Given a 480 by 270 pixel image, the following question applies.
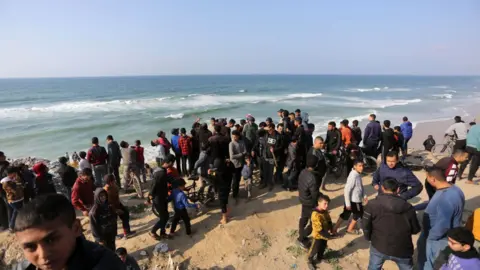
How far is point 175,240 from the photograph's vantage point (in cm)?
562

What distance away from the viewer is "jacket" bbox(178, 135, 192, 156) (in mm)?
8461

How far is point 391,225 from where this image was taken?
3.50m

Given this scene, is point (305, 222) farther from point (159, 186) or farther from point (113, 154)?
point (113, 154)

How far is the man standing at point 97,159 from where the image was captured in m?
7.80

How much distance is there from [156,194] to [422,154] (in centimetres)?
1157

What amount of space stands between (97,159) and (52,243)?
23.5ft

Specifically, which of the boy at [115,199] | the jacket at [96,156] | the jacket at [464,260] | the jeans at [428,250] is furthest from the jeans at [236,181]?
the jacket at [464,260]

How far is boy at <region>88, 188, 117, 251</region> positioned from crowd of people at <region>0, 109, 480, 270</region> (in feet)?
0.06

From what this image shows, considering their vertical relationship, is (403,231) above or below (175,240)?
above

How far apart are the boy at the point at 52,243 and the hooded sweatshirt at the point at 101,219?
3.23 meters

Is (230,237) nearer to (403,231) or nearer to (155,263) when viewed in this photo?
(155,263)

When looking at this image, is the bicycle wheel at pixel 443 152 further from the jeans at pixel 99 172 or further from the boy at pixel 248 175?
the jeans at pixel 99 172

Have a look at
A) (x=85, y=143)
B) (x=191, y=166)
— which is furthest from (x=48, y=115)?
(x=191, y=166)

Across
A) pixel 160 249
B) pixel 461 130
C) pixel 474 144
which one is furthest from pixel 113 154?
pixel 461 130
